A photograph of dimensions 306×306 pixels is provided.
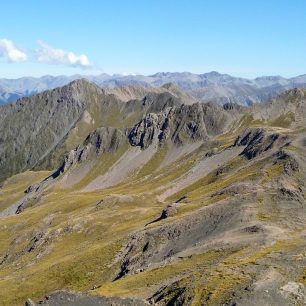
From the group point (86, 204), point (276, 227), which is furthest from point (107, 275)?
point (86, 204)

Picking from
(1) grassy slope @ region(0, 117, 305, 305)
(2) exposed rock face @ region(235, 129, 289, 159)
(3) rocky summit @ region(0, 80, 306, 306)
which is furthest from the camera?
(2) exposed rock face @ region(235, 129, 289, 159)

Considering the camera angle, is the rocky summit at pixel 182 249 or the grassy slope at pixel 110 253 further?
the grassy slope at pixel 110 253

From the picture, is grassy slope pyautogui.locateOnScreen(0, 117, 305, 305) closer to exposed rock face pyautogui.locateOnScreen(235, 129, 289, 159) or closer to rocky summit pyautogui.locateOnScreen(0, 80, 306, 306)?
rocky summit pyautogui.locateOnScreen(0, 80, 306, 306)

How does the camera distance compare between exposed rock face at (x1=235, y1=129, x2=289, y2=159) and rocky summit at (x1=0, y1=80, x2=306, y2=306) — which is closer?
rocky summit at (x1=0, y1=80, x2=306, y2=306)

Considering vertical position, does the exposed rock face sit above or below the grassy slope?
above

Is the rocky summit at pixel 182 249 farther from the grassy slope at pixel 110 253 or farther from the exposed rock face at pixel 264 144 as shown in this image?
the exposed rock face at pixel 264 144

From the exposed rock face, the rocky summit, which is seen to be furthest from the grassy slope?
the exposed rock face

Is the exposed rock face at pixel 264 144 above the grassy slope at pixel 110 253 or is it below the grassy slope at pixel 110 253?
above

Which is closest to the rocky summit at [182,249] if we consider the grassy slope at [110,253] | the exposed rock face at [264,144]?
the grassy slope at [110,253]

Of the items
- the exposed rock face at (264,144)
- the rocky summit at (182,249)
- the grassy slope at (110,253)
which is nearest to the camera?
the rocky summit at (182,249)

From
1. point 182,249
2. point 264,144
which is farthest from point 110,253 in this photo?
point 264,144

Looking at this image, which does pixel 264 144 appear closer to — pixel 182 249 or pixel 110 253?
pixel 110 253

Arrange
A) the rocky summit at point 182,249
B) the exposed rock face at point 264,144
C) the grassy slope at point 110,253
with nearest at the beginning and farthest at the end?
the rocky summit at point 182,249
the grassy slope at point 110,253
the exposed rock face at point 264,144
